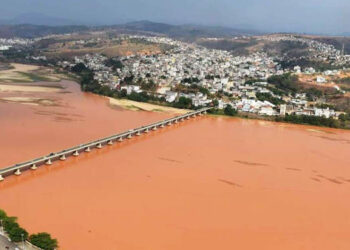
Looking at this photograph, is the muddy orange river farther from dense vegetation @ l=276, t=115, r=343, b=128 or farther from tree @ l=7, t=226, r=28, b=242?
dense vegetation @ l=276, t=115, r=343, b=128

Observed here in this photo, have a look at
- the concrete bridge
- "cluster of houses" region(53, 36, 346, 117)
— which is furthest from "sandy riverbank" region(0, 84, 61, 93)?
the concrete bridge

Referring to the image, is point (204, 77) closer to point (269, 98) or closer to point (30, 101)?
point (269, 98)

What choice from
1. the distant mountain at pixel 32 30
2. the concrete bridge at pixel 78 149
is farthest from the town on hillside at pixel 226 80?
the distant mountain at pixel 32 30

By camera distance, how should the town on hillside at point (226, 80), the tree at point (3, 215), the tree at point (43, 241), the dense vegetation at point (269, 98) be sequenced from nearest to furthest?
the tree at point (43, 241) < the tree at point (3, 215) < the town on hillside at point (226, 80) < the dense vegetation at point (269, 98)

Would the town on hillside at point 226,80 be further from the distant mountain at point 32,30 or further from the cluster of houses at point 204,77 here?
the distant mountain at point 32,30

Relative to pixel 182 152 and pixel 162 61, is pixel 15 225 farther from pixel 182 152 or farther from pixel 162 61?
pixel 162 61

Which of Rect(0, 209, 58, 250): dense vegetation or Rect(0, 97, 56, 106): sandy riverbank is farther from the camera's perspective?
Rect(0, 97, 56, 106): sandy riverbank
